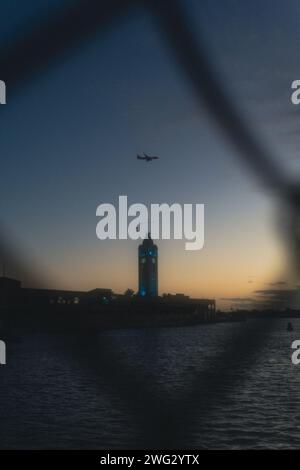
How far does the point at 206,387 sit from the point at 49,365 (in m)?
16.3

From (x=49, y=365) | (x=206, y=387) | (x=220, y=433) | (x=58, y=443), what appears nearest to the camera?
(x=58, y=443)

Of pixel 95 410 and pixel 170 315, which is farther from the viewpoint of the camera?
pixel 170 315

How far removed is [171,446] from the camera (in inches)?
566

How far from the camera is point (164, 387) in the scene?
93.8 feet

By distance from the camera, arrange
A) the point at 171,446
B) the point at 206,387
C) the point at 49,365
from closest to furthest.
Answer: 1. the point at 171,446
2. the point at 206,387
3. the point at 49,365

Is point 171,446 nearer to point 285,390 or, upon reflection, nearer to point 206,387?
point 206,387

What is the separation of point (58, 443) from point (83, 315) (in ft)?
322

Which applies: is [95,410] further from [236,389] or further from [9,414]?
[236,389]

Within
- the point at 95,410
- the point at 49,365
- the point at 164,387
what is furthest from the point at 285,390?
the point at 49,365
